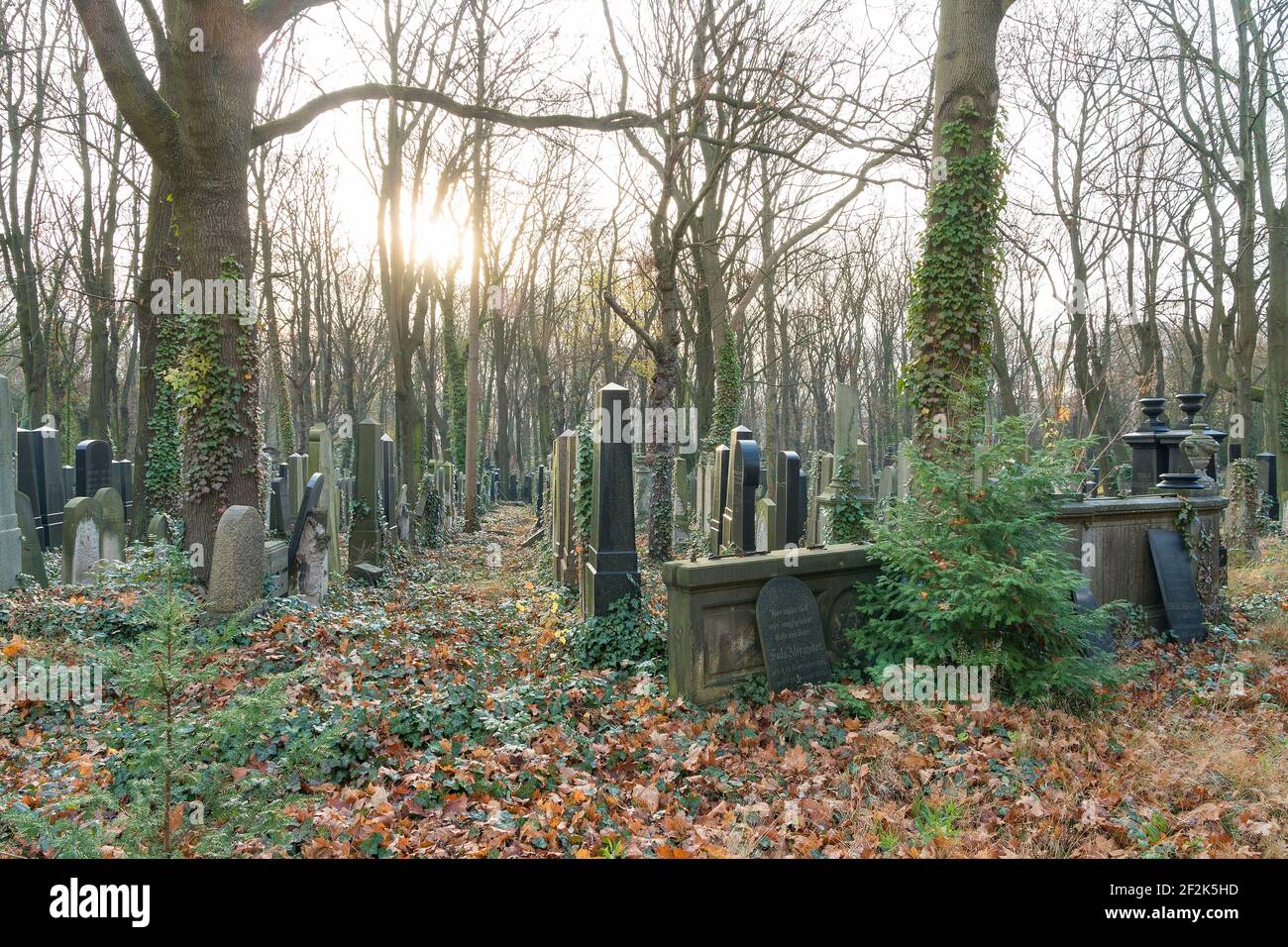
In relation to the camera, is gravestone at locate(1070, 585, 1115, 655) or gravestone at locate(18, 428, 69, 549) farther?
gravestone at locate(18, 428, 69, 549)

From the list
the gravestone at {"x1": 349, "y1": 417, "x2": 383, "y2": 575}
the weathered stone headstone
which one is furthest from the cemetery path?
the weathered stone headstone

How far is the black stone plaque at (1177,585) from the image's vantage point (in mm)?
8055

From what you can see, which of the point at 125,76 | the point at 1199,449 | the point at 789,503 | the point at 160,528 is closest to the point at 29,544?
the point at 160,528

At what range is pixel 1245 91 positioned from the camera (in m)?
15.2

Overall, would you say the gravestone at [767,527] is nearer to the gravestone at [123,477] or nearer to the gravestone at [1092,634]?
the gravestone at [1092,634]

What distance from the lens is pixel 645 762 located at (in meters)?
4.92

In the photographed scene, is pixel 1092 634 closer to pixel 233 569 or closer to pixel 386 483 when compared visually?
pixel 233 569

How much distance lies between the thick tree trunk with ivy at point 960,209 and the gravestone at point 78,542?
887cm

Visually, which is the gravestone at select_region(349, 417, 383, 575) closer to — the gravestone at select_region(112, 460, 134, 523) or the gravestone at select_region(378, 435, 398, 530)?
the gravestone at select_region(378, 435, 398, 530)

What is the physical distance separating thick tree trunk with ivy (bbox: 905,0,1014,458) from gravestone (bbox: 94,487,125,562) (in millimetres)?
8841

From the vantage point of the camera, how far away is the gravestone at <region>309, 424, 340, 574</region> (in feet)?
29.7
